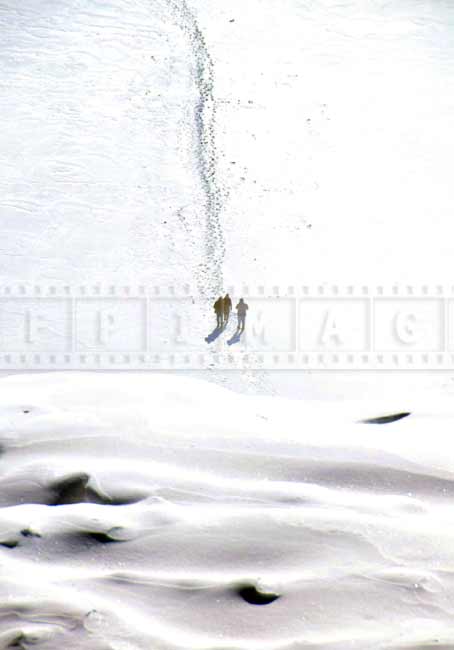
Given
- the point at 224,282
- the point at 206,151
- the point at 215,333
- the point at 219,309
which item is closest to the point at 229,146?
the point at 206,151

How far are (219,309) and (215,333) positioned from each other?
340 mm

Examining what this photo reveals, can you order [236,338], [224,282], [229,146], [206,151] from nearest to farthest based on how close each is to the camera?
[236,338] < [224,282] < [206,151] < [229,146]

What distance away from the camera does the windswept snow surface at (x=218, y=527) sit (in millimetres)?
3088

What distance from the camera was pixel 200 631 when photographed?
3.08 metres

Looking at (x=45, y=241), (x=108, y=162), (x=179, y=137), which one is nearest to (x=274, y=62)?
(x=179, y=137)

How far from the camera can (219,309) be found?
1359cm

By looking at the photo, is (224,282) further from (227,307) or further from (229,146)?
(229,146)

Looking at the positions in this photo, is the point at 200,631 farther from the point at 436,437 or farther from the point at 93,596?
the point at 436,437

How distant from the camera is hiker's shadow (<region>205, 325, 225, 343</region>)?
13.5 m

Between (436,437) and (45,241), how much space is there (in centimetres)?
1289

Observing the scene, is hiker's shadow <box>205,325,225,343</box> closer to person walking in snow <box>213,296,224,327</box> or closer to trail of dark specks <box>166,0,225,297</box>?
person walking in snow <box>213,296,224,327</box>

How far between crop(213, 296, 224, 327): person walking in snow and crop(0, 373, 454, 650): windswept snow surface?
8.58 metres

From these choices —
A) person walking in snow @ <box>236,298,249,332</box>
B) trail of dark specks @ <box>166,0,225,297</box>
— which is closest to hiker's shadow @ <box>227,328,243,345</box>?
person walking in snow @ <box>236,298,249,332</box>

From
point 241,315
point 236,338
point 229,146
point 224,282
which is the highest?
point 229,146
